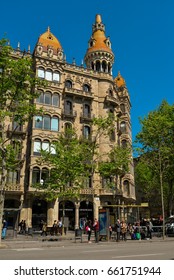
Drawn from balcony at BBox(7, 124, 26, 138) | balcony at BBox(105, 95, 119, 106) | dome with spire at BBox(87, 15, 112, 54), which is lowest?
balcony at BBox(7, 124, 26, 138)

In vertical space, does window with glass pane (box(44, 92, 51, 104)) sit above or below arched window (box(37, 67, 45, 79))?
below

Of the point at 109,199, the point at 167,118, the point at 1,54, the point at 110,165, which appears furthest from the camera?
the point at 109,199

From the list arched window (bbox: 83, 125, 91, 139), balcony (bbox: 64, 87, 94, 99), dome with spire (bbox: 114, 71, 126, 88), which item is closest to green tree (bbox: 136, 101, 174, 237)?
arched window (bbox: 83, 125, 91, 139)

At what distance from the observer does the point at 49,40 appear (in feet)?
139

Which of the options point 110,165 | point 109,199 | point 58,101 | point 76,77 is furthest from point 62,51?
point 109,199

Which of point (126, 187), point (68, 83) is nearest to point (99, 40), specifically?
point (68, 83)

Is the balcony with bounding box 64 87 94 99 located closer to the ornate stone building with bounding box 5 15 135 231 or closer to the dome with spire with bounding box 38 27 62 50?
the ornate stone building with bounding box 5 15 135 231

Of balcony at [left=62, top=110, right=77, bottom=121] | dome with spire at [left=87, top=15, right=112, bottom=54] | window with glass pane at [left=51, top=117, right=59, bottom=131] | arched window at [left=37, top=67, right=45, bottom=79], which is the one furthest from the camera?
dome with spire at [left=87, top=15, right=112, bottom=54]

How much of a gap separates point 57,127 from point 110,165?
412 inches

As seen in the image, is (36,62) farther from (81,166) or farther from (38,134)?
(81,166)

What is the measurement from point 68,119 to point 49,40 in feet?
42.8

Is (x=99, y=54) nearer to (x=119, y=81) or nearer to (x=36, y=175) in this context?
(x=119, y=81)

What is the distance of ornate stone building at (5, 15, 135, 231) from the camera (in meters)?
34.1

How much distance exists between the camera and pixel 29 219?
33.0m
